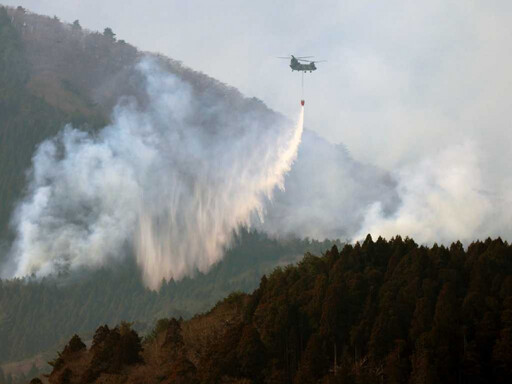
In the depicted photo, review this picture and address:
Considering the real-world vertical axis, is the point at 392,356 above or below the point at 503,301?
below

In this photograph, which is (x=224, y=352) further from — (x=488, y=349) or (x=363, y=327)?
(x=488, y=349)

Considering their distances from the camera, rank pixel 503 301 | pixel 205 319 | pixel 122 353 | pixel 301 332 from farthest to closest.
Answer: pixel 205 319 → pixel 122 353 → pixel 301 332 → pixel 503 301

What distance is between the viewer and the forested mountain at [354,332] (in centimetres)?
11638

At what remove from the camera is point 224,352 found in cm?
12538

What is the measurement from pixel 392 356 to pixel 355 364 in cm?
527

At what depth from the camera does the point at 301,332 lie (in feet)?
431

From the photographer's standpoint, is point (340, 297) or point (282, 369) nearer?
point (282, 369)

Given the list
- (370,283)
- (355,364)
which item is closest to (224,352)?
(355,364)

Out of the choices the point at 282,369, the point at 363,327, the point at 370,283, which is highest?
the point at 370,283

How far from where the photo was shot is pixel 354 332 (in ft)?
416

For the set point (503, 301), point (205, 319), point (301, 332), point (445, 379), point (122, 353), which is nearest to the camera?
point (445, 379)

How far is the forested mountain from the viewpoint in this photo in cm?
11638

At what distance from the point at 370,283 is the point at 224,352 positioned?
24856 millimetres

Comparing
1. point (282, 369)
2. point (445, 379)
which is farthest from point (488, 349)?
point (282, 369)
